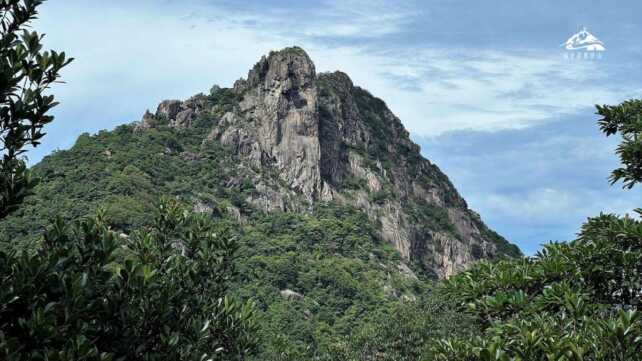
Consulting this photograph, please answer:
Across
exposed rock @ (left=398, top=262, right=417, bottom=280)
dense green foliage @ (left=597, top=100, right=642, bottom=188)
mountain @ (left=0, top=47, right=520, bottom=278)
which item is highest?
mountain @ (left=0, top=47, right=520, bottom=278)

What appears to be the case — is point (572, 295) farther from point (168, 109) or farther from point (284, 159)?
point (168, 109)

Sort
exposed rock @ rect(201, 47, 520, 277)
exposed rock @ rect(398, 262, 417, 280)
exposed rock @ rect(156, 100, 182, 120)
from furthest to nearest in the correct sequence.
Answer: exposed rock @ rect(156, 100, 182, 120) → exposed rock @ rect(201, 47, 520, 277) → exposed rock @ rect(398, 262, 417, 280)

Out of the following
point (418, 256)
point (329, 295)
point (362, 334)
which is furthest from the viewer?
point (418, 256)

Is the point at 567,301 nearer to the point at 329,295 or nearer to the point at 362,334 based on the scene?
the point at 362,334

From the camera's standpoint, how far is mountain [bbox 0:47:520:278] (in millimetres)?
110500

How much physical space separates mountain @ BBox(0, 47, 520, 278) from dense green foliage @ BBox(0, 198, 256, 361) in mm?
89388

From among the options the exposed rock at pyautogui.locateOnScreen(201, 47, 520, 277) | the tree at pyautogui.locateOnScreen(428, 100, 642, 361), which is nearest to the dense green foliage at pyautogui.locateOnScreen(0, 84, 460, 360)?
the exposed rock at pyautogui.locateOnScreen(201, 47, 520, 277)

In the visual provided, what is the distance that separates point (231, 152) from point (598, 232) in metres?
109

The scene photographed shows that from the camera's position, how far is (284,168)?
115375mm

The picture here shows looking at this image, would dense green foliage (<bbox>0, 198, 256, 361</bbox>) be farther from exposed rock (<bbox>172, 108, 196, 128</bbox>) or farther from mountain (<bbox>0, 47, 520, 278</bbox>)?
exposed rock (<bbox>172, 108, 196, 128</bbox>)

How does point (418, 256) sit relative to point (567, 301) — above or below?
above

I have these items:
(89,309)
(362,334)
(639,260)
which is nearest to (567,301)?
(639,260)

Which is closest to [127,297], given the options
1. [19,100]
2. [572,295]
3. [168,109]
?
[19,100]

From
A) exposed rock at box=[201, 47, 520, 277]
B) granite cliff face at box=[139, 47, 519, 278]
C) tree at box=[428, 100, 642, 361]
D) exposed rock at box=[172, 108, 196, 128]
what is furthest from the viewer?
exposed rock at box=[172, 108, 196, 128]
